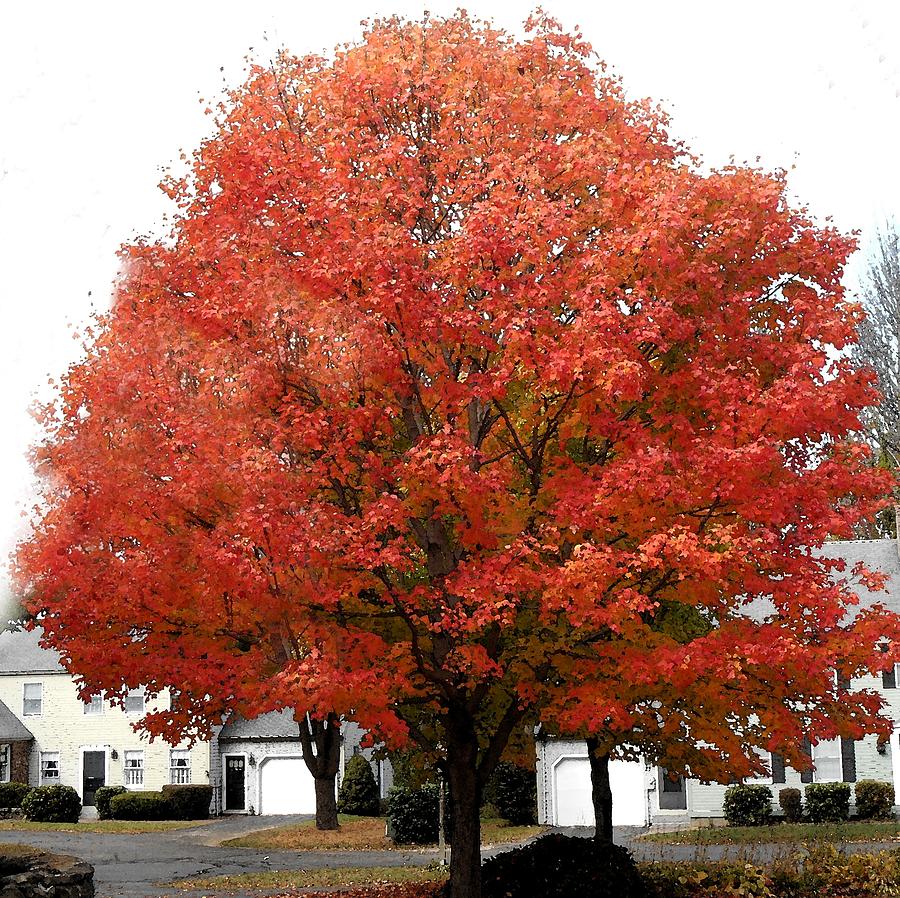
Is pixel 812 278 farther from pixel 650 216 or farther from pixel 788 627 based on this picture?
pixel 788 627

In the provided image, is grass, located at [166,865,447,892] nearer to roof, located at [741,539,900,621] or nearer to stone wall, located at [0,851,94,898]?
stone wall, located at [0,851,94,898]

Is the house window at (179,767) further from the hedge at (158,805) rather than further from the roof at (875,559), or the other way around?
the roof at (875,559)

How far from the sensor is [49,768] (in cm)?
5338

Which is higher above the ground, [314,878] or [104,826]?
[314,878]

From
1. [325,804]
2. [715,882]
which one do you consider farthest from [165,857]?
[715,882]

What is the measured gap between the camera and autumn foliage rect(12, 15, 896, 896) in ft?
45.0

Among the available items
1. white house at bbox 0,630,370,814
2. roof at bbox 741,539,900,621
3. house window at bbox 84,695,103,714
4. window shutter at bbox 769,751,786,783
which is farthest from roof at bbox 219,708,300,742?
roof at bbox 741,539,900,621

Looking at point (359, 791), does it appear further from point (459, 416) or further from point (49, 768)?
point (459, 416)

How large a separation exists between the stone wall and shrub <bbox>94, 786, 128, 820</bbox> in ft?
117

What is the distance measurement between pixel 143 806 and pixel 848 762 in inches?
1093

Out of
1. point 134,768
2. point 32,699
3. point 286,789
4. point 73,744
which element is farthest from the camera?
point 32,699

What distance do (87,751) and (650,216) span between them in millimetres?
46374

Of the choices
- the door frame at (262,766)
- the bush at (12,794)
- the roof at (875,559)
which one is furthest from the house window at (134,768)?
the roof at (875,559)

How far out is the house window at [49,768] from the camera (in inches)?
2098
